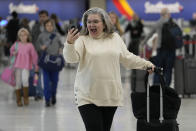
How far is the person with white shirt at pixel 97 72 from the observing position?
5.06 metres

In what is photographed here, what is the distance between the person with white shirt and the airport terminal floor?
283 centimetres

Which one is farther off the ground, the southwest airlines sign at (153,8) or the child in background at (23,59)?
the southwest airlines sign at (153,8)

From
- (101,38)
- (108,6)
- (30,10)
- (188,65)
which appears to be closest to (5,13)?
(30,10)

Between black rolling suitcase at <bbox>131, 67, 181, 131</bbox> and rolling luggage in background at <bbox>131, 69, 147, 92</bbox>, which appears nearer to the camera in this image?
black rolling suitcase at <bbox>131, 67, 181, 131</bbox>

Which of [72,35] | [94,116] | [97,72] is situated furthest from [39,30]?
[72,35]

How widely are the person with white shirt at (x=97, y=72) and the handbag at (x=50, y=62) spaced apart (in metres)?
4.90

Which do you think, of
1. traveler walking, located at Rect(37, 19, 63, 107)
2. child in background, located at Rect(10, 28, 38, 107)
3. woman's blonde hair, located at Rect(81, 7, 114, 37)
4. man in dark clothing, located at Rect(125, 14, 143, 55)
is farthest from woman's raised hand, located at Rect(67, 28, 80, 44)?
man in dark clothing, located at Rect(125, 14, 143, 55)

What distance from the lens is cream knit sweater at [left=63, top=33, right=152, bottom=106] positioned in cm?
508

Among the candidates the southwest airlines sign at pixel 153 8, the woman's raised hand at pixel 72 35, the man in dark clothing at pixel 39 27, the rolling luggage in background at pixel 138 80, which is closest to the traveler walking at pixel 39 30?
the man in dark clothing at pixel 39 27

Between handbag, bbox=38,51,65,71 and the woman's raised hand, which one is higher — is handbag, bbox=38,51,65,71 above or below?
below

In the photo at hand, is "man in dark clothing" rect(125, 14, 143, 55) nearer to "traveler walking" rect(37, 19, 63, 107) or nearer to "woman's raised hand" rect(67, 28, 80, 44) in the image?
"traveler walking" rect(37, 19, 63, 107)

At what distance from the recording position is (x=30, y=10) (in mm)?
27219

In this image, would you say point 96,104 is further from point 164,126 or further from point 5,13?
point 5,13

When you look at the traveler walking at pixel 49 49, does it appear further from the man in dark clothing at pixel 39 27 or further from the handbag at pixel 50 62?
the man in dark clothing at pixel 39 27
